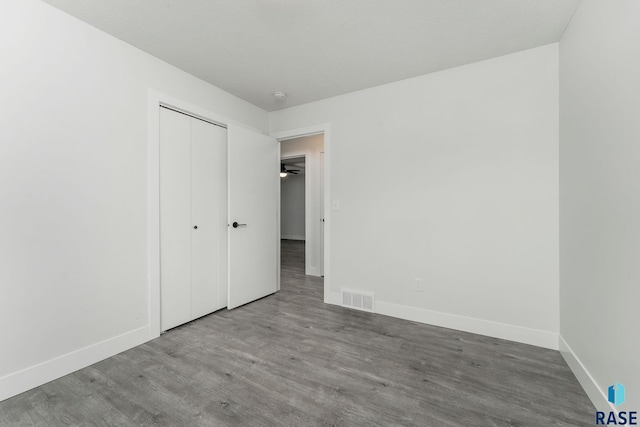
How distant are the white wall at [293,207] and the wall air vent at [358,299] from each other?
6.62 meters

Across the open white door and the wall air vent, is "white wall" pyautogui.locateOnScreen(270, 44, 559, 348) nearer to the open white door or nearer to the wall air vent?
the wall air vent

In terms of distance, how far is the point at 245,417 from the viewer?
1.50 m

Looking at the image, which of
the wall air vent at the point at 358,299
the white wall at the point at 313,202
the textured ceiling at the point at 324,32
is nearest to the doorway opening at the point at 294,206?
the white wall at the point at 313,202

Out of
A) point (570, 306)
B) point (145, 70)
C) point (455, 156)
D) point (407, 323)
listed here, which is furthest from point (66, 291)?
point (570, 306)

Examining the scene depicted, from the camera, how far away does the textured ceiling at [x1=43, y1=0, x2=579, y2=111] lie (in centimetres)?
183

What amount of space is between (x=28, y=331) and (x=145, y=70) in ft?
7.11

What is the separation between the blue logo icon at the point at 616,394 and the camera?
130 centimetres

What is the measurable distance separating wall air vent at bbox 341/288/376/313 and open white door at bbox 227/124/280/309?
110 cm

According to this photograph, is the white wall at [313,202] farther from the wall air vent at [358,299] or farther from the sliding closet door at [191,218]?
the sliding closet door at [191,218]

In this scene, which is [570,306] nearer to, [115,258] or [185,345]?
[185,345]

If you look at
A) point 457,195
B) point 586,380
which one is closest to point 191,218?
point 457,195

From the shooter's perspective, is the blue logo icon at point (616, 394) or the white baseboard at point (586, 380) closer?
the blue logo icon at point (616, 394)

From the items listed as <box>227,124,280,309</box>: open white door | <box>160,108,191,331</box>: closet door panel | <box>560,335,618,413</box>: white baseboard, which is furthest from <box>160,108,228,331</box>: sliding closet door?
<box>560,335,618,413</box>: white baseboard

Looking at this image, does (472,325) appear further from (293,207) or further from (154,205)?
(293,207)
